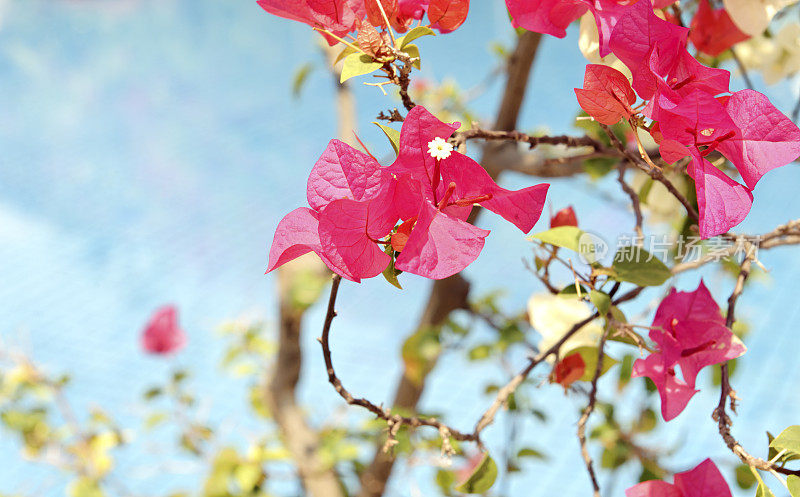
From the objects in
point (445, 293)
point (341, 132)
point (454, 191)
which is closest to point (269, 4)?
point (454, 191)

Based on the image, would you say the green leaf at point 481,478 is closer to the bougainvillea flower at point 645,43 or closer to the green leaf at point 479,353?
the bougainvillea flower at point 645,43

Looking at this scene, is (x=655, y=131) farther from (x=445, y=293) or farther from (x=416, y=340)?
(x=445, y=293)

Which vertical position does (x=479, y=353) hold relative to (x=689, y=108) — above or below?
above

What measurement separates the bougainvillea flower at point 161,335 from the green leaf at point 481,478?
1.33 m

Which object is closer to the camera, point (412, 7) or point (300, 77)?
point (412, 7)

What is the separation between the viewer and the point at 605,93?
37 cm

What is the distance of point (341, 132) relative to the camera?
147 centimetres

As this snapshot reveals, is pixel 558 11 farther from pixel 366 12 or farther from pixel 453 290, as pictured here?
pixel 453 290

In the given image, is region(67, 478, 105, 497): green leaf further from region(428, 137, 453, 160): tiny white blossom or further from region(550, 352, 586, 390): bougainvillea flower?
region(428, 137, 453, 160): tiny white blossom

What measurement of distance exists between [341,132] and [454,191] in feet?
3.75

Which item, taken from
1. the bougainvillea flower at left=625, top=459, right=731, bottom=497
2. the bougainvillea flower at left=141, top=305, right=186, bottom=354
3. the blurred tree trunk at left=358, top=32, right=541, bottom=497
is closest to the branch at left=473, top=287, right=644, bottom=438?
the bougainvillea flower at left=625, top=459, right=731, bottom=497

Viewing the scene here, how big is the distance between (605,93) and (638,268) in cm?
19

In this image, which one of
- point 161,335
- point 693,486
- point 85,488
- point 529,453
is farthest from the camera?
point 161,335

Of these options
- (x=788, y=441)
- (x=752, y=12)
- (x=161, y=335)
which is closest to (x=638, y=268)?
(x=788, y=441)
